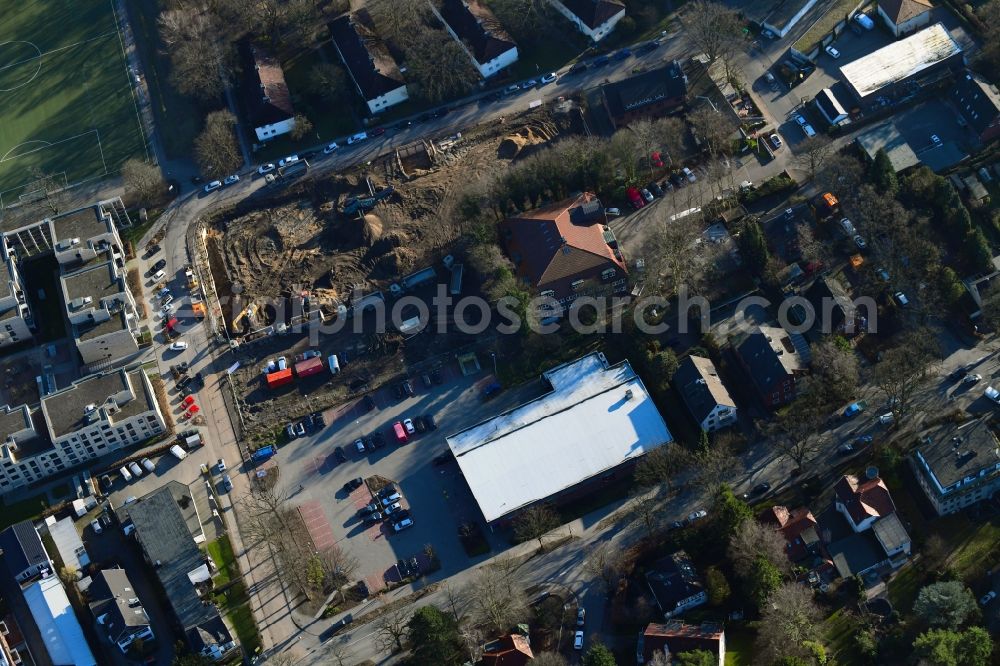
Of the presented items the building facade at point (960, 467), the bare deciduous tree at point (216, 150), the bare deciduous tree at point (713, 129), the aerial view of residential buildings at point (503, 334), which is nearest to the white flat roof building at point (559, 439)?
the aerial view of residential buildings at point (503, 334)

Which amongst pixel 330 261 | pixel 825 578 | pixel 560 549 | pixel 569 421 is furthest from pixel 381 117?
pixel 825 578

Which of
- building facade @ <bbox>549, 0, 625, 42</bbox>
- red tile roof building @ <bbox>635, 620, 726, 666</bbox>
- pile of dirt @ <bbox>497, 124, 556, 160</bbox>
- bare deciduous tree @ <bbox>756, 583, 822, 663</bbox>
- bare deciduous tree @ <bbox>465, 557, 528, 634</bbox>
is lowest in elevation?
bare deciduous tree @ <bbox>756, 583, 822, 663</bbox>

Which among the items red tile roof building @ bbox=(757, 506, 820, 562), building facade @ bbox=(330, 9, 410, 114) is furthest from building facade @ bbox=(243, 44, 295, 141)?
red tile roof building @ bbox=(757, 506, 820, 562)

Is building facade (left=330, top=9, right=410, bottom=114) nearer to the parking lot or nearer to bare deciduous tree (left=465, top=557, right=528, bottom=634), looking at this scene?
the parking lot

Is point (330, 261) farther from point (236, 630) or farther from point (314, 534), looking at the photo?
point (236, 630)

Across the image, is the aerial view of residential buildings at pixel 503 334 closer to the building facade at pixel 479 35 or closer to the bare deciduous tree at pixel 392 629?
the building facade at pixel 479 35

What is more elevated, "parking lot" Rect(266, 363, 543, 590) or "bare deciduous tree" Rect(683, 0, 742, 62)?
"bare deciduous tree" Rect(683, 0, 742, 62)
